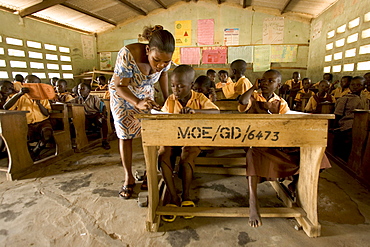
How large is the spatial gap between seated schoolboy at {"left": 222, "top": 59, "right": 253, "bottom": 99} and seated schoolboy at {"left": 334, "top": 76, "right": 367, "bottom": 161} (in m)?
1.40

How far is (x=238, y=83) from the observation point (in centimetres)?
359

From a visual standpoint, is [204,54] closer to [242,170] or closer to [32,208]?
[242,170]

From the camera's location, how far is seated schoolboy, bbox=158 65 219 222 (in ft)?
5.83

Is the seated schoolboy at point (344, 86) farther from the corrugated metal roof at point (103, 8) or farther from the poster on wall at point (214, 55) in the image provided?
the poster on wall at point (214, 55)

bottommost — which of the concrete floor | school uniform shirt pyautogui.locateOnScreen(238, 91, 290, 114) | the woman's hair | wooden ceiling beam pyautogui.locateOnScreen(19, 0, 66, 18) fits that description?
the concrete floor

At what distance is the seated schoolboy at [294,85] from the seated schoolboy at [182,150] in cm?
592

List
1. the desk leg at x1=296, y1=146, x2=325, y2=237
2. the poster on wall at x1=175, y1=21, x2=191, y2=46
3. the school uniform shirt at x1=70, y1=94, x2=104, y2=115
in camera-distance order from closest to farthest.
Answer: the desk leg at x1=296, y1=146, x2=325, y2=237 < the school uniform shirt at x1=70, y1=94, x2=104, y2=115 < the poster on wall at x1=175, y1=21, x2=191, y2=46

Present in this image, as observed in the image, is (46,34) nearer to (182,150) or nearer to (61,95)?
(61,95)

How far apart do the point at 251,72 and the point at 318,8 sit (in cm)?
281

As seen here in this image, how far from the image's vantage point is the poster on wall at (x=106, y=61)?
9289 millimetres

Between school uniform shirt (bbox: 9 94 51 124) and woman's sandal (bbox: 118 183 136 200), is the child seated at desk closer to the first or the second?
woman's sandal (bbox: 118 183 136 200)

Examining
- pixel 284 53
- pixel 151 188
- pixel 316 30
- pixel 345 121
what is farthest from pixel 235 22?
pixel 151 188

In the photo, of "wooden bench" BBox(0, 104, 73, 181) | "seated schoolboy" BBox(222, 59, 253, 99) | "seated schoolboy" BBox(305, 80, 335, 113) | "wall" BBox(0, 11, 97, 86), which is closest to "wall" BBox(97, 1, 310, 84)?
"wall" BBox(0, 11, 97, 86)

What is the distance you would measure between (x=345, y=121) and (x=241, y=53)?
5.76m
